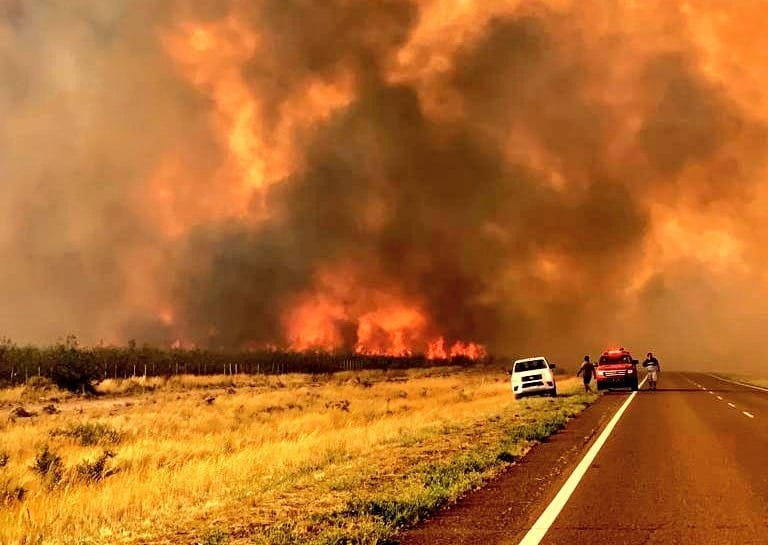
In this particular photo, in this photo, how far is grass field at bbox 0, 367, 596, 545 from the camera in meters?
7.66

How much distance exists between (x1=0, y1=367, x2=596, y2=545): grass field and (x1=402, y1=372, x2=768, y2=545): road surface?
2.22 ft

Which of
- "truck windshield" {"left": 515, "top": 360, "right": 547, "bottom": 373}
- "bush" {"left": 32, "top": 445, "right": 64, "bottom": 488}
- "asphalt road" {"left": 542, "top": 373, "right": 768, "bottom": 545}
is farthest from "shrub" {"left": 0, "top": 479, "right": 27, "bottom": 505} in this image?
"truck windshield" {"left": 515, "top": 360, "right": 547, "bottom": 373}

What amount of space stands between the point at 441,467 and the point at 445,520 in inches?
133

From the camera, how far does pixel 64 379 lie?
46969 millimetres

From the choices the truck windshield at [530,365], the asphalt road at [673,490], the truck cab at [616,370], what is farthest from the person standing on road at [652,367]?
the asphalt road at [673,490]

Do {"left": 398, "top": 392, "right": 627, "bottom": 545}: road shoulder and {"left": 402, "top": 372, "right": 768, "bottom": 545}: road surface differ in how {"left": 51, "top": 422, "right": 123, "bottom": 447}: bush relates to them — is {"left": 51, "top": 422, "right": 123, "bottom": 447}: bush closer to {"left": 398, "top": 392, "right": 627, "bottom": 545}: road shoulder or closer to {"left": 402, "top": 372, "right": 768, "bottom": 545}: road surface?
{"left": 398, "top": 392, "right": 627, "bottom": 545}: road shoulder

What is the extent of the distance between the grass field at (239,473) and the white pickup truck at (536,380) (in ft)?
14.3

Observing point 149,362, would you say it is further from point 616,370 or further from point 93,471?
point 93,471

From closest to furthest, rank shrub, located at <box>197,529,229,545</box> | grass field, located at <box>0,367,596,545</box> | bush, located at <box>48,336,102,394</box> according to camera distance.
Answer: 1. shrub, located at <box>197,529,229,545</box>
2. grass field, located at <box>0,367,596,545</box>
3. bush, located at <box>48,336,102,394</box>

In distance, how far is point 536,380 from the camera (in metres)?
31.2

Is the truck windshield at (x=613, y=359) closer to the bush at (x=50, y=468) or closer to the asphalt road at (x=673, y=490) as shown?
the asphalt road at (x=673, y=490)

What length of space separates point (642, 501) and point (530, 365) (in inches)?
957

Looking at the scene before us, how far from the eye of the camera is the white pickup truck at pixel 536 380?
31.1m

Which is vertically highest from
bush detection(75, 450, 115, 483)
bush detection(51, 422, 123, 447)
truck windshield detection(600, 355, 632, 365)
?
truck windshield detection(600, 355, 632, 365)
